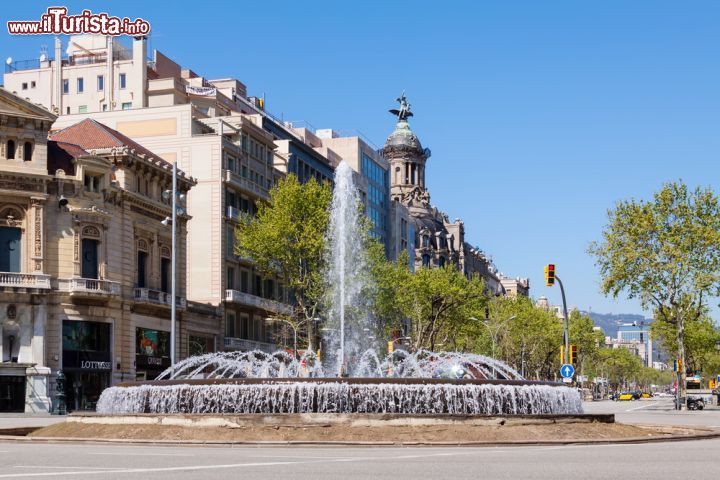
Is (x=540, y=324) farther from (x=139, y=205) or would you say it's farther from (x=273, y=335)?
(x=139, y=205)

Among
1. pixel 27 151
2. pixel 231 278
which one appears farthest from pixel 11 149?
pixel 231 278

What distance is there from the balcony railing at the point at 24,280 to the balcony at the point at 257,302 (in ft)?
65.3

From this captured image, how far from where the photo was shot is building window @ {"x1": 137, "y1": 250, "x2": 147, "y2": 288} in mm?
65925

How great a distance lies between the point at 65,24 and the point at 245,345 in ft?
82.8

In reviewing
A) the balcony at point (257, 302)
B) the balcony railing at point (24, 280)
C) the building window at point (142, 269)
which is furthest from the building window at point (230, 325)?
the balcony railing at point (24, 280)

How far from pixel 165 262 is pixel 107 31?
21.6 meters

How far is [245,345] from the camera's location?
260ft

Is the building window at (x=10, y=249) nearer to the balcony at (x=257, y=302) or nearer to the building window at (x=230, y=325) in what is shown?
the balcony at (x=257, y=302)

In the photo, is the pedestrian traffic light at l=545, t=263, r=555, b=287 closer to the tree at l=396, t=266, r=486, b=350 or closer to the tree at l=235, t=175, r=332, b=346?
the tree at l=235, t=175, r=332, b=346

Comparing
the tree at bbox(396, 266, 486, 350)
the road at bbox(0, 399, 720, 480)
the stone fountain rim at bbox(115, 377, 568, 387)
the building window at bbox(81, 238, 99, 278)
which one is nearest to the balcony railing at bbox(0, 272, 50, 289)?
the building window at bbox(81, 238, 99, 278)

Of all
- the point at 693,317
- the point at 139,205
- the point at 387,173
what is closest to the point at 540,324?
the point at 387,173

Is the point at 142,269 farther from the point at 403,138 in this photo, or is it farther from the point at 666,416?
the point at 403,138

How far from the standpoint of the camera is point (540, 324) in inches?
4796

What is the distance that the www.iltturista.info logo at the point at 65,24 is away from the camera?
81438mm
